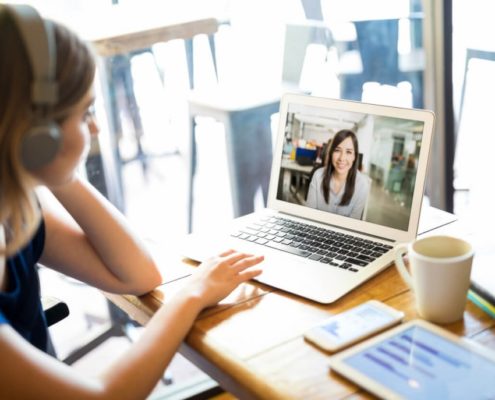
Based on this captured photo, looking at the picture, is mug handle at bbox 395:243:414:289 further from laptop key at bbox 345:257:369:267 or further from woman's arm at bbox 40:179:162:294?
woman's arm at bbox 40:179:162:294

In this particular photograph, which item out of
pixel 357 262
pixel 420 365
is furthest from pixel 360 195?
pixel 420 365

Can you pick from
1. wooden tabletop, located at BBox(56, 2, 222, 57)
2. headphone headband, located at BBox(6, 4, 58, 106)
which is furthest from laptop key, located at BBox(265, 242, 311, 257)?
wooden tabletop, located at BBox(56, 2, 222, 57)

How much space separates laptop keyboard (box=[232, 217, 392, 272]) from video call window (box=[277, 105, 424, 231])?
0.16ft

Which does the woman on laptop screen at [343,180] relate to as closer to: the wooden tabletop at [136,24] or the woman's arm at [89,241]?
the woman's arm at [89,241]

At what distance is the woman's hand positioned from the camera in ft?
3.39

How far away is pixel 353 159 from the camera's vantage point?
1228 mm

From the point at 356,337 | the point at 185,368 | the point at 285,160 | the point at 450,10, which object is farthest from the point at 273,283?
the point at 450,10

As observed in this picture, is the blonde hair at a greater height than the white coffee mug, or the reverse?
the blonde hair

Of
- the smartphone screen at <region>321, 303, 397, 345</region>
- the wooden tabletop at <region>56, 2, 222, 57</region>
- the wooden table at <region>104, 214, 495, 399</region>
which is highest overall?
the wooden tabletop at <region>56, 2, 222, 57</region>

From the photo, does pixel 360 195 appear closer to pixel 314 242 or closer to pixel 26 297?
pixel 314 242

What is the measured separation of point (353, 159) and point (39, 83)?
1.99 ft

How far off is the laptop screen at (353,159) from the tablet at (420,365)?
0.32m

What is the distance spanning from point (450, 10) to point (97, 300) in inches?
60.0

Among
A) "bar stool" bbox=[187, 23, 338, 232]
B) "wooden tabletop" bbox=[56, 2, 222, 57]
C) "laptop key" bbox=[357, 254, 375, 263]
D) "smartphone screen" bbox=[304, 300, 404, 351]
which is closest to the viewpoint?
"smartphone screen" bbox=[304, 300, 404, 351]
